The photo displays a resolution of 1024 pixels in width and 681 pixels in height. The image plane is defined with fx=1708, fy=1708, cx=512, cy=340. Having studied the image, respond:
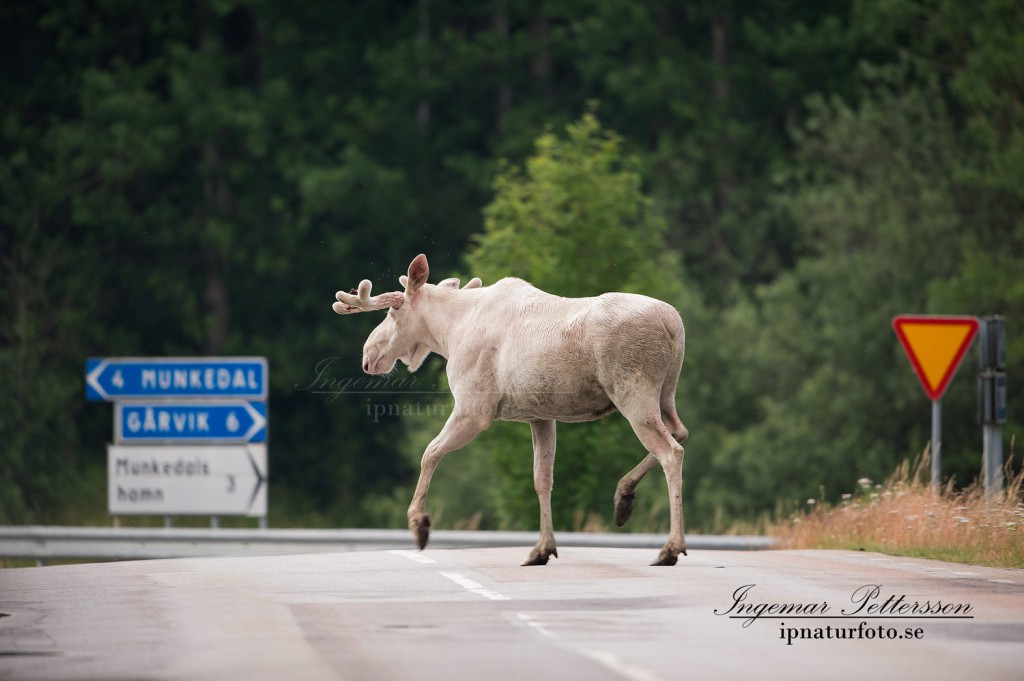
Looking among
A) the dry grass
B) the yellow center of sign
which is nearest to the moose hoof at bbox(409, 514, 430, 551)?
the dry grass

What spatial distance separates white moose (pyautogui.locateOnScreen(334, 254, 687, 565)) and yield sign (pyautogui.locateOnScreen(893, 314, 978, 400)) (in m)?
5.71

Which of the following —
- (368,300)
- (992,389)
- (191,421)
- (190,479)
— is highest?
(368,300)

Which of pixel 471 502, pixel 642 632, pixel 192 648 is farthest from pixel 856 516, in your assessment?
pixel 471 502

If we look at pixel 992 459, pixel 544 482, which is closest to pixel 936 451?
pixel 992 459

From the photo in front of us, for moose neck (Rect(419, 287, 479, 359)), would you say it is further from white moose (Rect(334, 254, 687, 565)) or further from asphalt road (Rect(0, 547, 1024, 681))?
asphalt road (Rect(0, 547, 1024, 681))

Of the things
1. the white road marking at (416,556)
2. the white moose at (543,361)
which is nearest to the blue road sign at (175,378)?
the white road marking at (416,556)

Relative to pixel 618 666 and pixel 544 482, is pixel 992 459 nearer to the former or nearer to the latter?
pixel 544 482

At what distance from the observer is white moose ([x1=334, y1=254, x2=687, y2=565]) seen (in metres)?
10.4

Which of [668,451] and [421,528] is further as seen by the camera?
[421,528]

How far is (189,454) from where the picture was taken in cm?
1894

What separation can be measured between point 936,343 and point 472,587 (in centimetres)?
751

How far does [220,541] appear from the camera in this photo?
15.4 metres

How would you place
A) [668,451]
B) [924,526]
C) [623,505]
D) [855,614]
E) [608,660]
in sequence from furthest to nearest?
[924,526] < [623,505] < [668,451] < [855,614] < [608,660]

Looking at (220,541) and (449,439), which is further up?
(449,439)
